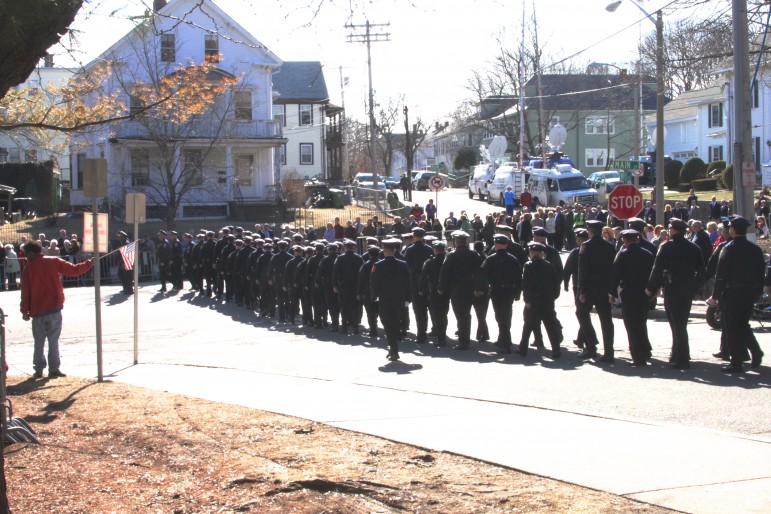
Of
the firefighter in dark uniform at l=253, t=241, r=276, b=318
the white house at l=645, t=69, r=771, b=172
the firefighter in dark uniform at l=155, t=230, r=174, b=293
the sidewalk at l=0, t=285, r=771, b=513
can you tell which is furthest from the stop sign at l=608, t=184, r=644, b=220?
the white house at l=645, t=69, r=771, b=172

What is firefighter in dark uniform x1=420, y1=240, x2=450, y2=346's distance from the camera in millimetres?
15383

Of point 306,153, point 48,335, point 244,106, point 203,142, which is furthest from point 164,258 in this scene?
point 306,153

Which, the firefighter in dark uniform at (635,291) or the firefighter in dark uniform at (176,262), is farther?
the firefighter in dark uniform at (176,262)

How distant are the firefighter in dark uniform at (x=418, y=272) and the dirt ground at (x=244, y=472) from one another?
7.21m

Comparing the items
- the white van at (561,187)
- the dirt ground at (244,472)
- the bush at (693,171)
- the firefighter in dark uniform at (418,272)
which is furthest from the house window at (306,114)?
the dirt ground at (244,472)

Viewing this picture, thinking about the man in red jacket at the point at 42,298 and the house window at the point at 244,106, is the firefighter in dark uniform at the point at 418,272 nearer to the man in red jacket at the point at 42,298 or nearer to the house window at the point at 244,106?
the man in red jacket at the point at 42,298

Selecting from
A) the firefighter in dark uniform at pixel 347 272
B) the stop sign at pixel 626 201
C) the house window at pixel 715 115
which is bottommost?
the firefighter in dark uniform at pixel 347 272

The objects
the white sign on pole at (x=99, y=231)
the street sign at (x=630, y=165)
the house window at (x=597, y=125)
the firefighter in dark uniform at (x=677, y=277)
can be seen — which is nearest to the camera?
the firefighter in dark uniform at (x=677, y=277)

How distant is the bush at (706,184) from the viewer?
159ft

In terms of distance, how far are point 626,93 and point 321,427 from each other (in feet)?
221

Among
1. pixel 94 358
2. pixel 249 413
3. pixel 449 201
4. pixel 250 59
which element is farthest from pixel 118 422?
pixel 449 201

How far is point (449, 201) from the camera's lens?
58.1 m

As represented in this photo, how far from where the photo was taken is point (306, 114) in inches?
2650

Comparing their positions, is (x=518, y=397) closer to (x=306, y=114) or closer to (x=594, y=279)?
(x=594, y=279)
